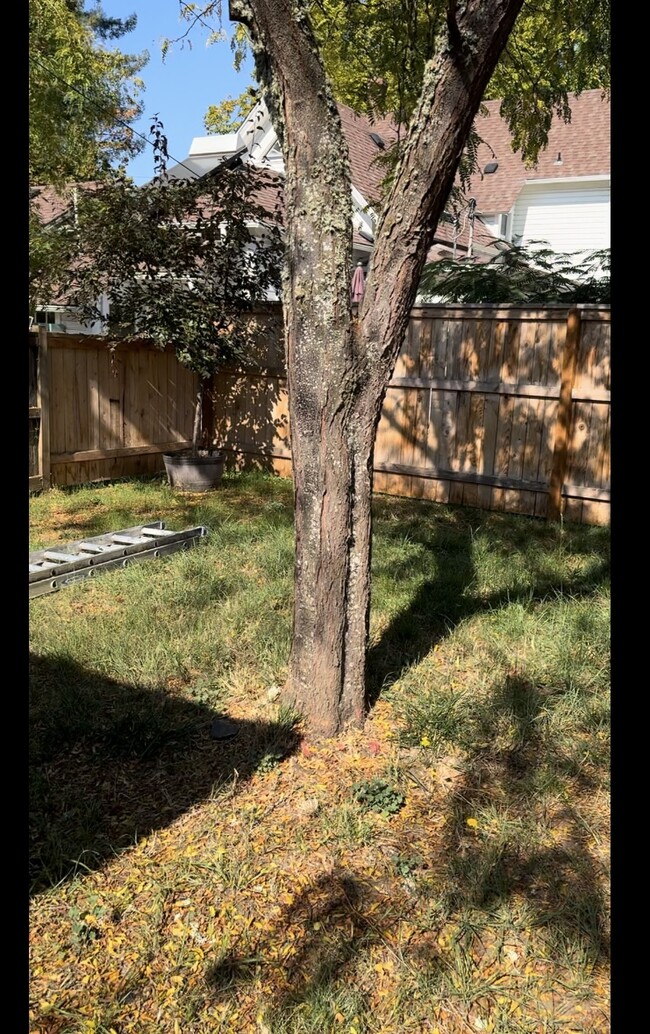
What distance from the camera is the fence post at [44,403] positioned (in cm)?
839

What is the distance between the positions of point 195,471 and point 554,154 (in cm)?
1729

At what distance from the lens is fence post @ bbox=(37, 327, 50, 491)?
8.39 m

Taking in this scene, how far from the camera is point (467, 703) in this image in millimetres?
3840

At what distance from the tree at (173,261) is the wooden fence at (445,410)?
21.6 inches

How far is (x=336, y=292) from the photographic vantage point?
3350mm

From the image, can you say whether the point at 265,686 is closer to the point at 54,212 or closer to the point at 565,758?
the point at 565,758

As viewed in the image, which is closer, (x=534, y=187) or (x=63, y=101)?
(x=63, y=101)

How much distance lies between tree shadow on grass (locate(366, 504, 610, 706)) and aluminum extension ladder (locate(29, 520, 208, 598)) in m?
1.78

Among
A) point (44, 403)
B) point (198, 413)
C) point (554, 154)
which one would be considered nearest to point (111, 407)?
point (44, 403)

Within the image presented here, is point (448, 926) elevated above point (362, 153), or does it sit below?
below

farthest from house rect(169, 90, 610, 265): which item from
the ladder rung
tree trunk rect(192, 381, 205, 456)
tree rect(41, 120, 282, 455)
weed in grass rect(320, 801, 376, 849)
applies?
weed in grass rect(320, 801, 376, 849)

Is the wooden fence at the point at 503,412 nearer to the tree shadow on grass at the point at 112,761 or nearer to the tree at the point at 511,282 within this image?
the tree at the point at 511,282

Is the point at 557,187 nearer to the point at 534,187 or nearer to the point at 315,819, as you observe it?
the point at 534,187

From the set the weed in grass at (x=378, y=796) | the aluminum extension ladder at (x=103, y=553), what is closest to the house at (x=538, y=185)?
the aluminum extension ladder at (x=103, y=553)
